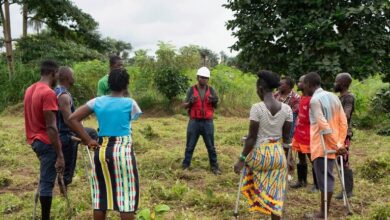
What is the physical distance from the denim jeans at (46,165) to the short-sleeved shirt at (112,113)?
38.8 inches

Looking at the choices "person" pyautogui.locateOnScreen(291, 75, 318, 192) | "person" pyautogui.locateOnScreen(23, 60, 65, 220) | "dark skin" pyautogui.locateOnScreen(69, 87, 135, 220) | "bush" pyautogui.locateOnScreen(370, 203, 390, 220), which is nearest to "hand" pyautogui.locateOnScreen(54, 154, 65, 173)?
"person" pyautogui.locateOnScreen(23, 60, 65, 220)

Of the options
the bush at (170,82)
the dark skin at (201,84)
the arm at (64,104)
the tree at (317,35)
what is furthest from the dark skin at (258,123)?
the bush at (170,82)

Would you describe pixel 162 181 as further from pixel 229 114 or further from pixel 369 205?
pixel 229 114

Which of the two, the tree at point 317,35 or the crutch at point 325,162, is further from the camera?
the tree at point 317,35

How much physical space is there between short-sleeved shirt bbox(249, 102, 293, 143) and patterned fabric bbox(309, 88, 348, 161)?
0.62 m

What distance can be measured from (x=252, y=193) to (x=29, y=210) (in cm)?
258

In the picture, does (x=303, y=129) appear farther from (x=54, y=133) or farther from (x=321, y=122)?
(x=54, y=133)

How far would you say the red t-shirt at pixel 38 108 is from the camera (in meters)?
4.14

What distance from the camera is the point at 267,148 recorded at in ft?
12.9

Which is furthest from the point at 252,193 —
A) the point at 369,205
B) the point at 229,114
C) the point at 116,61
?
the point at 229,114

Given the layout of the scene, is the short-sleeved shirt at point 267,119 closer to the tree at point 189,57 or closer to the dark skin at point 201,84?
the dark skin at point 201,84

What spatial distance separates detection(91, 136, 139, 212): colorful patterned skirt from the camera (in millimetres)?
3527

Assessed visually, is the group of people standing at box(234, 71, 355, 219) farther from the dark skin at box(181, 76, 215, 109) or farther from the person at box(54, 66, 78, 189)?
the dark skin at box(181, 76, 215, 109)

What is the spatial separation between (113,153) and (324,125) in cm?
214
